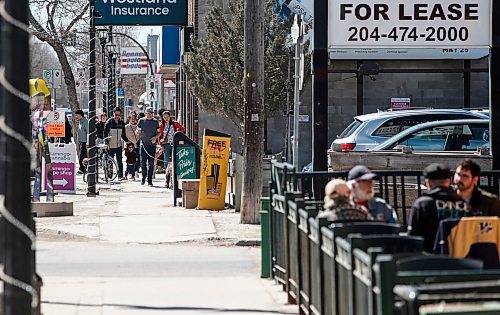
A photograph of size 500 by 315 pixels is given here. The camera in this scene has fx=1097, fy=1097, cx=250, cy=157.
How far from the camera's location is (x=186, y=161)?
22.4 meters

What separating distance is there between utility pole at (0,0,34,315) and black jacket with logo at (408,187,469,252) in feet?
A: 12.3

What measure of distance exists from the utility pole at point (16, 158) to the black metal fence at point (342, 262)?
1743 millimetres

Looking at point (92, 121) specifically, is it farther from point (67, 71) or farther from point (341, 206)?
point (67, 71)

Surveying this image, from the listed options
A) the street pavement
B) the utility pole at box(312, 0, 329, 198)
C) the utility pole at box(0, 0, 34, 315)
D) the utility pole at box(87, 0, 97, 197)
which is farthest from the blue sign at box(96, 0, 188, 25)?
the utility pole at box(0, 0, 34, 315)

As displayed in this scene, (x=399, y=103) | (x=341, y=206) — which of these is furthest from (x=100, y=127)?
(x=341, y=206)

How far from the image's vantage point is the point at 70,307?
33.7 feet

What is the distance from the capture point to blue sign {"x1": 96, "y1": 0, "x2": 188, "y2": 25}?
2353cm

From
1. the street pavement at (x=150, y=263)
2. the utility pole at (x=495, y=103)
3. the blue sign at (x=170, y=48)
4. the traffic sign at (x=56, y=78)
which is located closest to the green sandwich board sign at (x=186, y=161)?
the street pavement at (x=150, y=263)

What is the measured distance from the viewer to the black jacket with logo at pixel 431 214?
830cm

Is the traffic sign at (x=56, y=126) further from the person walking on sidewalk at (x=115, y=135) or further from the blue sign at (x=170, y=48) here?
the blue sign at (x=170, y=48)

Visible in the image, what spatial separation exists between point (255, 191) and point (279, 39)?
14.2 meters

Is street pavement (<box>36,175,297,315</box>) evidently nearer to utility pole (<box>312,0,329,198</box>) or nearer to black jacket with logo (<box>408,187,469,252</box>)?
utility pole (<box>312,0,329,198</box>)

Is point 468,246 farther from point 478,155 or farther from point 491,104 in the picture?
point 478,155

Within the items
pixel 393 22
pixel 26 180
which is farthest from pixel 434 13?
pixel 26 180
